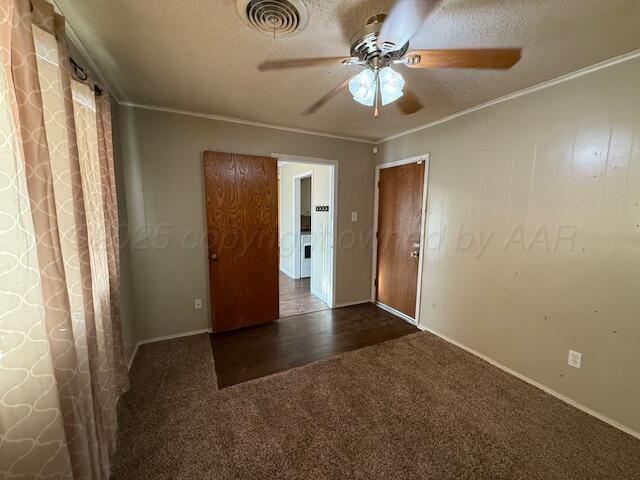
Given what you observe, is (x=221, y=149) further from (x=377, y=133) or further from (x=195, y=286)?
(x=377, y=133)

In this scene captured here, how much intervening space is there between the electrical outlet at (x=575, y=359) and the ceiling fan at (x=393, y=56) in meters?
2.05

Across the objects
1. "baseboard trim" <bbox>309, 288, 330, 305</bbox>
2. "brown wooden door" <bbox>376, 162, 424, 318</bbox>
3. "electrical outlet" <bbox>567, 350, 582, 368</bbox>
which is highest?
"brown wooden door" <bbox>376, 162, 424, 318</bbox>

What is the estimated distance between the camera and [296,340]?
9.20 ft

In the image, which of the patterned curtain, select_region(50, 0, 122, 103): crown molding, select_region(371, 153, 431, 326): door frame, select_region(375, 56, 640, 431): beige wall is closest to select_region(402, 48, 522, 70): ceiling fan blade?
select_region(375, 56, 640, 431): beige wall

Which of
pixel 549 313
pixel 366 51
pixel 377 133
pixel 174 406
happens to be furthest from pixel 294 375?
pixel 377 133

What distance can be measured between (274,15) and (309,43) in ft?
0.97

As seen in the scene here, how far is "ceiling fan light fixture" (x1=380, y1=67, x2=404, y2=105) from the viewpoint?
1.45m

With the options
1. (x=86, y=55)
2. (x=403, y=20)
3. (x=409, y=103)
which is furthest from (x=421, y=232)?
(x=86, y=55)

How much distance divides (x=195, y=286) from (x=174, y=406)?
1.26m

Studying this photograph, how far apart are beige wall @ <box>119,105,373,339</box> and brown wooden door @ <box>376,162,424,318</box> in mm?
1410

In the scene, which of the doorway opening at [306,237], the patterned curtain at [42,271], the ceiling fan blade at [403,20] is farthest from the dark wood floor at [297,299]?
the ceiling fan blade at [403,20]

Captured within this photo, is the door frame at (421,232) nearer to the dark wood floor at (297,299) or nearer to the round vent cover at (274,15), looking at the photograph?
the dark wood floor at (297,299)

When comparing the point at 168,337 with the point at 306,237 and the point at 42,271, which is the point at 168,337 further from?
the point at 306,237

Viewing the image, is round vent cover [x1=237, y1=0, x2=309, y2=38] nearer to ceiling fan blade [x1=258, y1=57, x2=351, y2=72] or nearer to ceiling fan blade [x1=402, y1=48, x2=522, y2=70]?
ceiling fan blade [x1=258, y1=57, x2=351, y2=72]
